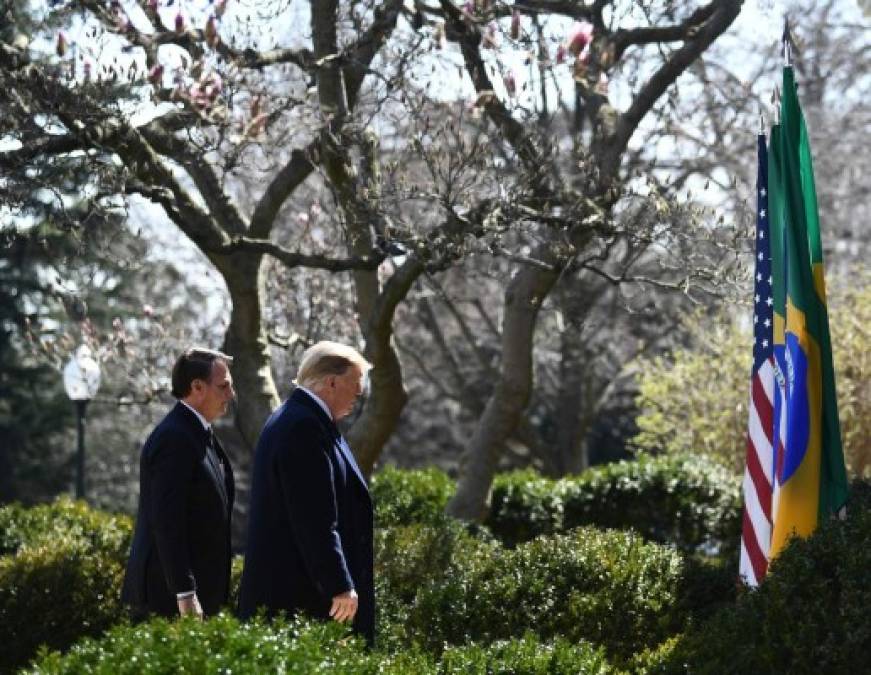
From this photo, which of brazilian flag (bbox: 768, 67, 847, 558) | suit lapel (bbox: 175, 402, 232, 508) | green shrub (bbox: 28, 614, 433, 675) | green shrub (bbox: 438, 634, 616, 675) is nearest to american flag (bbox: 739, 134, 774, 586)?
brazilian flag (bbox: 768, 67, 847, 558)

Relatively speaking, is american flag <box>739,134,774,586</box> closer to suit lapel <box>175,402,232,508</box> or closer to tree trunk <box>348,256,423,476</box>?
suit lapel <box>175,402,232,508</box>

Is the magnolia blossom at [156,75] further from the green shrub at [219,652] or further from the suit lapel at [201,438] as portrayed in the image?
the green shrub at [219,652]

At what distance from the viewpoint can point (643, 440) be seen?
19516 millimetres

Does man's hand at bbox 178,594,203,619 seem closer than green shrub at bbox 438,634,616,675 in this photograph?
No

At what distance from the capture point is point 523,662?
5.41m

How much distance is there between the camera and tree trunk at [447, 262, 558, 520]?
505 inches

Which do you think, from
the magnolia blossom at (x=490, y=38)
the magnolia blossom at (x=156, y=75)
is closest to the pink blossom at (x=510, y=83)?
the magnolia blossom at (x=490, y=38)

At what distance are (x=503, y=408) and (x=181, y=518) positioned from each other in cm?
701

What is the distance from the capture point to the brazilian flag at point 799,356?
758cm

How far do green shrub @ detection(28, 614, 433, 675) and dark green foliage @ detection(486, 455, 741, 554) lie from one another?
10.1 m

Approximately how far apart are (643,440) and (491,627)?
41.5 ft

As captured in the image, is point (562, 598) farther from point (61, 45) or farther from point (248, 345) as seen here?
point (248, 345)

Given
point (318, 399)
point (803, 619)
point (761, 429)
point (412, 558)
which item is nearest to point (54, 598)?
point (412, 558)

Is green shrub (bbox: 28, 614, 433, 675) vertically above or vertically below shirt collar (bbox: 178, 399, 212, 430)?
below
